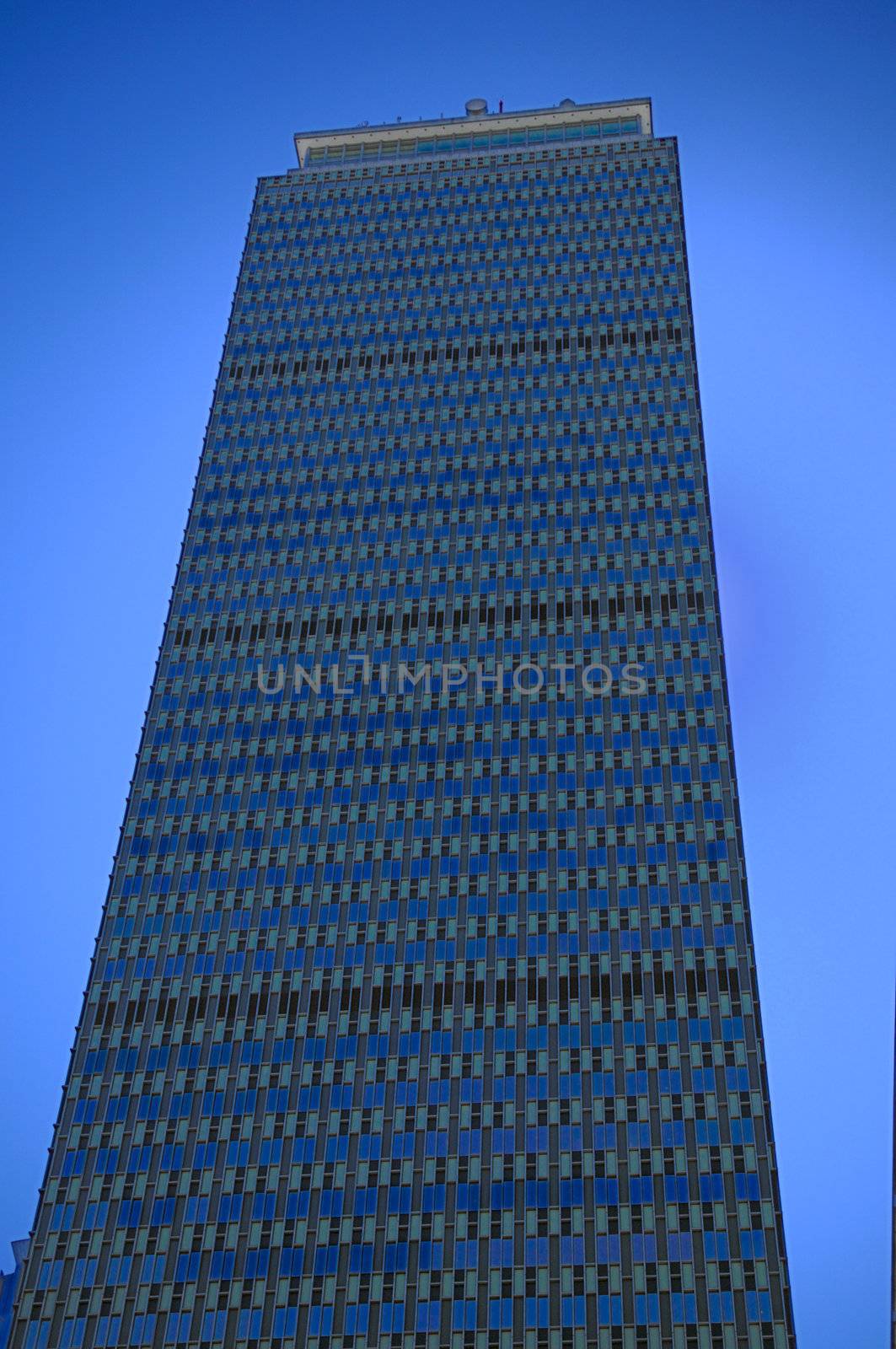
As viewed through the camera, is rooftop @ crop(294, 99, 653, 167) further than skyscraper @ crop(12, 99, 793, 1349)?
Yes

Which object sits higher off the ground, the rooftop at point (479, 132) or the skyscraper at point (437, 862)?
the rooftop at point (479, 132)

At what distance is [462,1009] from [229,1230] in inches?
878

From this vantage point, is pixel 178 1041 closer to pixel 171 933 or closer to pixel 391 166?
pixel 171 933

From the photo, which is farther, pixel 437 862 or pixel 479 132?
pixel 479 132

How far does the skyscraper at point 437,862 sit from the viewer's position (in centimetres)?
10331

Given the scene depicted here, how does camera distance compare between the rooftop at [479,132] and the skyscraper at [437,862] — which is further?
the rooftop at [479,132]

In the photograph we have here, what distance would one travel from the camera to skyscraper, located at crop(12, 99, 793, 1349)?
339ft

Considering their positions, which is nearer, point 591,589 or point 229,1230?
point 229,1230

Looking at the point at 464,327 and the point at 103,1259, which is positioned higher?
the point at 464,327

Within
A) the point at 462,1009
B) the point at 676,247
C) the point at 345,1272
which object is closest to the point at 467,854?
the point at 462,1009

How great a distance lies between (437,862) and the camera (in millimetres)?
123500

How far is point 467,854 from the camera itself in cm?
12362

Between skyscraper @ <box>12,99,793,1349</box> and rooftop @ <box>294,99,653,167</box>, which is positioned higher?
rooftop @ <box>294,99,653,167</box>

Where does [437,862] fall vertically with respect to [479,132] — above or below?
below
